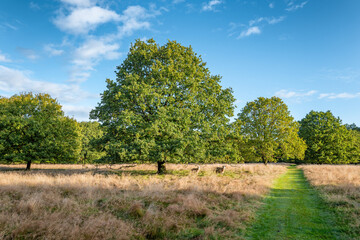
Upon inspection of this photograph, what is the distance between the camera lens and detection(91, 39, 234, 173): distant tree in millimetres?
16203

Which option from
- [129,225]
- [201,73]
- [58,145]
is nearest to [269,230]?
[129,225]

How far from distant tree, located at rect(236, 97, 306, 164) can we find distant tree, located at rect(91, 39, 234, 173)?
17478 mm

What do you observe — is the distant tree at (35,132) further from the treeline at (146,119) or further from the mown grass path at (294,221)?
the mown grass path at (294,221)

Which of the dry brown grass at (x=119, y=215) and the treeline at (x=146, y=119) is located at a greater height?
the treeline at (x=146, y=119)

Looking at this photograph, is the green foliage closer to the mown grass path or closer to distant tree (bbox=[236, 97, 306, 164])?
distant tree (bbox=[236, 97, 306, 164])

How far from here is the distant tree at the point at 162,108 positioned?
16203 mm

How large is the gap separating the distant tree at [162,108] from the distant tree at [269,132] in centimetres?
1748

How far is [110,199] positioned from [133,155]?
7232 mm

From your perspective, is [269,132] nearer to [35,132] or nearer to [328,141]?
[328,141]

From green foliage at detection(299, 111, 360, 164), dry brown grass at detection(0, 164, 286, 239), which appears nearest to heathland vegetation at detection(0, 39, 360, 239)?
dry brown grass at detection(0, 164, 286, 239)

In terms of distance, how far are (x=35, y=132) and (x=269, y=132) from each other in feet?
119

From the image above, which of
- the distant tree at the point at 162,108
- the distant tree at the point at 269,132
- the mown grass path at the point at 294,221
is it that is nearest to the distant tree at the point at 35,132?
the distant tree at the point at 162,108

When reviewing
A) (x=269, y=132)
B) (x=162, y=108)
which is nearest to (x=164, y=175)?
(x=162, y=108)

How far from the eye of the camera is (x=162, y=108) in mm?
16641
